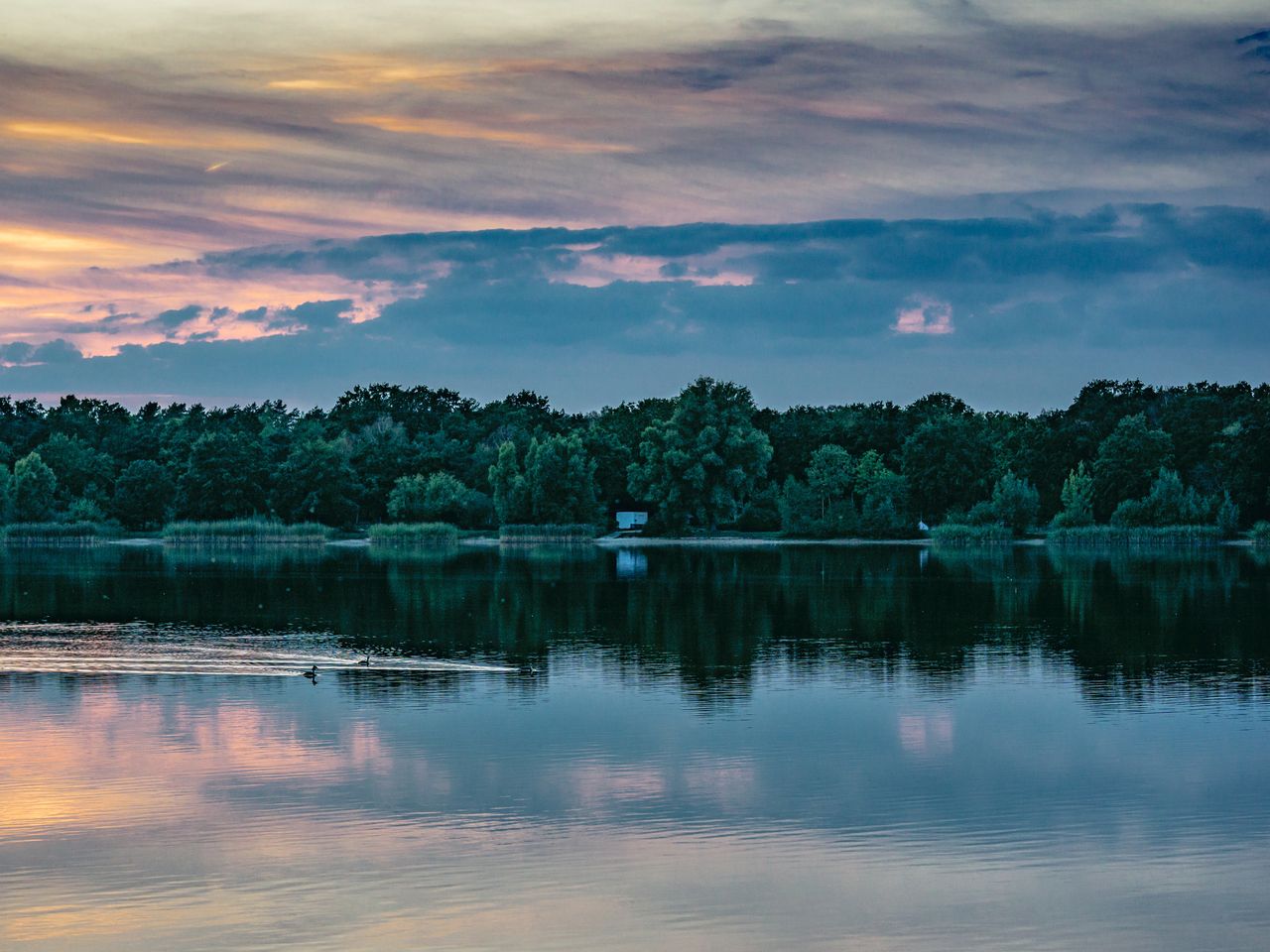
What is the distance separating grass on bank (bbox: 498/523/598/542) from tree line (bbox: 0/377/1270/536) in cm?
122

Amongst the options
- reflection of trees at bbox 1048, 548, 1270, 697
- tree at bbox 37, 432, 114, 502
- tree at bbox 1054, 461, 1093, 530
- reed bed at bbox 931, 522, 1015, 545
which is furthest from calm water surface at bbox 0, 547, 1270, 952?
tree at bbox 37, 432, 114, 502

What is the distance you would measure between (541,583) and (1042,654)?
37405 mm

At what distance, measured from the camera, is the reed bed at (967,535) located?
5492 inches

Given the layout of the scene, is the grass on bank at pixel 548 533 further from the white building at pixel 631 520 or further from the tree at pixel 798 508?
the white building at pixel 631 520

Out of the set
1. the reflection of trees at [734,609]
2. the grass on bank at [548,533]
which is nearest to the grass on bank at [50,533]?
the reflection of trees at [734,609]

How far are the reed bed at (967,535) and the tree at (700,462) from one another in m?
23.9

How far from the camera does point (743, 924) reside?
17.6 meters

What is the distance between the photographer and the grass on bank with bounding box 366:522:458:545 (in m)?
140

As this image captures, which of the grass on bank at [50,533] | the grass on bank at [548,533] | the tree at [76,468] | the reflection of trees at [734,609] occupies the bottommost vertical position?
the reflection of trees at [734,609]

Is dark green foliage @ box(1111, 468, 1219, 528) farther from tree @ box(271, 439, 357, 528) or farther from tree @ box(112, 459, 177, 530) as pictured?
tree @ box(112, 459, 177, 530)

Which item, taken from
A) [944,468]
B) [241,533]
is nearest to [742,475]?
[944,468]

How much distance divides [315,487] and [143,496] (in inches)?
785

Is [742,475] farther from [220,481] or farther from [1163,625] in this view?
[1163,625]

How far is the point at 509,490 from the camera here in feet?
485
